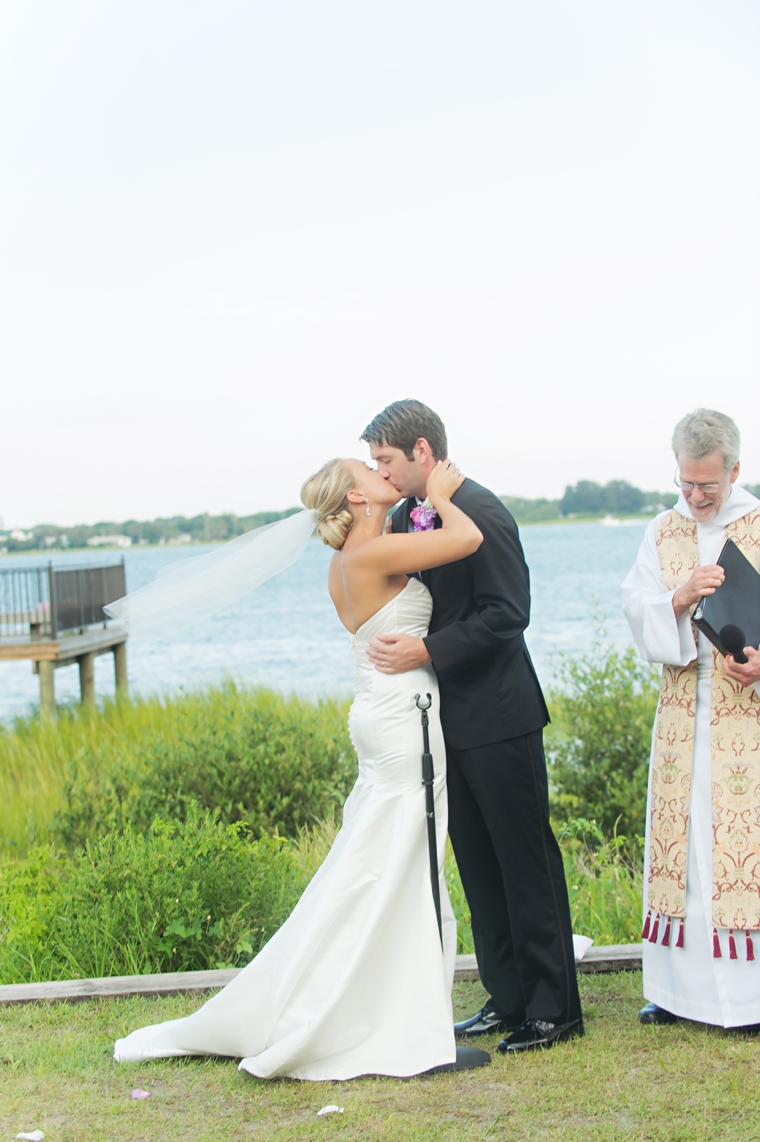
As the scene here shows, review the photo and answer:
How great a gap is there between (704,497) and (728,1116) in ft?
6.67

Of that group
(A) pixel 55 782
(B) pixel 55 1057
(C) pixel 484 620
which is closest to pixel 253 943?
(B) pixel 55 1057

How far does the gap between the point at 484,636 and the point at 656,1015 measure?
5.13ft

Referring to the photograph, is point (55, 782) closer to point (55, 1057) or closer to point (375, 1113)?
point (55, 1057)

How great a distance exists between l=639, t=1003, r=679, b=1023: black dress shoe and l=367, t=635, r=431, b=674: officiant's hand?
1545mm

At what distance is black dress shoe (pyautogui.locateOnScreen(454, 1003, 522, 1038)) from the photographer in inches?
151

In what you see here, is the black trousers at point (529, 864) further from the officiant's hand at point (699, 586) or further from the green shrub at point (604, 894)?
the green shrub at point (604, 894)

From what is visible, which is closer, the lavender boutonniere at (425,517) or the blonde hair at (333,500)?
the blonde hair at (333,500)

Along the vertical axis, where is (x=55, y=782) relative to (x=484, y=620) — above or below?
below

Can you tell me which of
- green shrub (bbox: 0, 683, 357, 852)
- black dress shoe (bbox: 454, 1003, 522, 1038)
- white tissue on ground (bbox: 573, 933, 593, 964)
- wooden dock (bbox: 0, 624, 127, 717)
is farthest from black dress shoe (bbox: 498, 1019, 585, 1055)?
wooden dock (bbox: 0, 624, 127, 717)

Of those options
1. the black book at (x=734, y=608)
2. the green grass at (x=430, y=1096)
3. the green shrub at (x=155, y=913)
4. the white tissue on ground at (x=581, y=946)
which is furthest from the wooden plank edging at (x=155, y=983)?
the black book at (x=734, y=608)

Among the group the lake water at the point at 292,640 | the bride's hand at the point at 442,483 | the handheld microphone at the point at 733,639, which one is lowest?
the lake water at the point at 292,640

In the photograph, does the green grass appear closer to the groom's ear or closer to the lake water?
the groom's ear

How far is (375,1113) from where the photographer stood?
3137mm

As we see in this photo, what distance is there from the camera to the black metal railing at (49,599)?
45.3 feet
